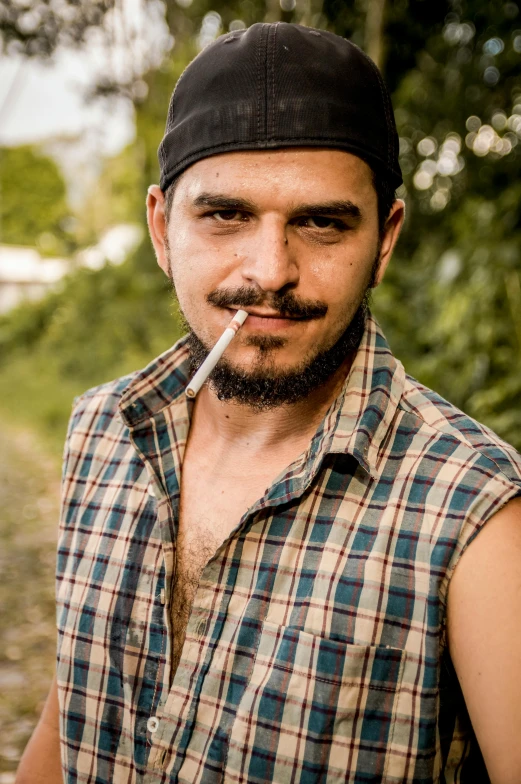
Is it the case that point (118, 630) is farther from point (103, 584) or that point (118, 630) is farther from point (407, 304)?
point (407, 304)

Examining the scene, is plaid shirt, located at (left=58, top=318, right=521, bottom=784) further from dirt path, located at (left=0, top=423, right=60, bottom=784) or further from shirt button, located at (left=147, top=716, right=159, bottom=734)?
dirt path, located at (left=0, top=423, right=60, bottom=784)

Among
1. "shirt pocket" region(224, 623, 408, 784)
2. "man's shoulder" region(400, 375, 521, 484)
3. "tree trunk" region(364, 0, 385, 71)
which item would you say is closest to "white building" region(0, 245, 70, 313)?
"tree trunk" region(364, 0, 385, 71)

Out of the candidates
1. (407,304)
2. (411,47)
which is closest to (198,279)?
(407,304)

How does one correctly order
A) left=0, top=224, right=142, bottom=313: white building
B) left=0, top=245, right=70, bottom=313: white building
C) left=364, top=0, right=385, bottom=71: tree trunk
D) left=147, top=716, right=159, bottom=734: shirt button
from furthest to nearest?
left=0, top=245, right=70, bottom=313: white building → left=0, top=224, right=142, bottom=313: white building → left=364, top=0, right=385, bottom=71: tree trunk → left=147, top=716, right=159, bottom=734: shirt button

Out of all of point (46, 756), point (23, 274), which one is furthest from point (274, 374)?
point (23, 274)

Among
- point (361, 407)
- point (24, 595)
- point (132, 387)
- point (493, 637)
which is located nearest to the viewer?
point (493, 637)

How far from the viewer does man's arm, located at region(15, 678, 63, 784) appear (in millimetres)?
1708

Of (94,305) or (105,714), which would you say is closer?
(105,714)

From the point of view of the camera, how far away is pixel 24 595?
4.93m

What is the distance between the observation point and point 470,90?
6316mm

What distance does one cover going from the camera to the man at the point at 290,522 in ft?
4.16

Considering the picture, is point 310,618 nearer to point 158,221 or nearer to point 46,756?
point 46,756

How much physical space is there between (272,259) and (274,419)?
42cm

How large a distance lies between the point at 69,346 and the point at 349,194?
1168 centimetres
